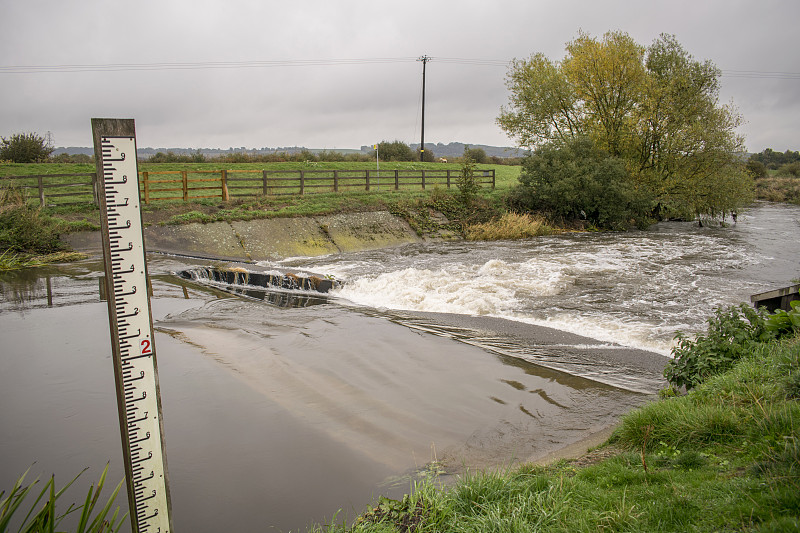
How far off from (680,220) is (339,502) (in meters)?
36.6

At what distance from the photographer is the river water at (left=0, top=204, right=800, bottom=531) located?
518 centimetres

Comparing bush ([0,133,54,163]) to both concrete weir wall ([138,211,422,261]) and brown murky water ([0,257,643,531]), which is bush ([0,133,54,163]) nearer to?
concrete weir wall ([138,211,422,261])

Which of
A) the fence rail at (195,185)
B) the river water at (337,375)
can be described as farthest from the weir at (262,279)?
the fence rail at (195,185)

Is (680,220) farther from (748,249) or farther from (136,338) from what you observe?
(136,338)

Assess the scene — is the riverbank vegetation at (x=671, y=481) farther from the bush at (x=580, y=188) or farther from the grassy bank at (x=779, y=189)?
the grassy bank at (x=779, y=189)

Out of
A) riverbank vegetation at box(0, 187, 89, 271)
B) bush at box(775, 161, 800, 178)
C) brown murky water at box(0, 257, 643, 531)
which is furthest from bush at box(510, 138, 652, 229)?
bush at box(775, 161, 800, 178)

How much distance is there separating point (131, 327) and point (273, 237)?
1964 centimetres

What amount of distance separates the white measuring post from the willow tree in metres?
30.2

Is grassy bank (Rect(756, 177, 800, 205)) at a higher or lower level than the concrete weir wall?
higher

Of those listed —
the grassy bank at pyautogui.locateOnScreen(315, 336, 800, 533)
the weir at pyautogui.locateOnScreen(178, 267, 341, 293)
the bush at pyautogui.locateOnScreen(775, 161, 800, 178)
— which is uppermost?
the bush at pyautogui.locateOnScreen(775, 161, 800, 178)

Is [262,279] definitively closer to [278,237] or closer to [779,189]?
[278,237]

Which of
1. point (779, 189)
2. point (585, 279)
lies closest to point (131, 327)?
point (585, 279)

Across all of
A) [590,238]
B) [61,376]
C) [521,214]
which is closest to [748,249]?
[590,238]

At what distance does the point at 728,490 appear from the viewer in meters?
3.39
